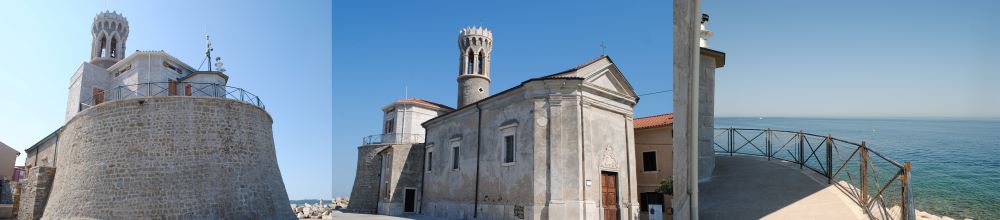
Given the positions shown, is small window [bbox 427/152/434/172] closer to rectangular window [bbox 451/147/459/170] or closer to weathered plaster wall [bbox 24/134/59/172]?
Answer: rectangular window [bbox 451/147/459/170]

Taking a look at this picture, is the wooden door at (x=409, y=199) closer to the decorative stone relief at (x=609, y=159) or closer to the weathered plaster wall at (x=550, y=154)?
the weathered plaster wall at (x=550, y=154)

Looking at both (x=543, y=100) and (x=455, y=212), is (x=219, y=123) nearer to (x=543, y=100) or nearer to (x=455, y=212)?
(x=455, y=212)

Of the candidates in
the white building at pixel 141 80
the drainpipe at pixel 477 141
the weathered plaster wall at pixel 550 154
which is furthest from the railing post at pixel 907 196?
the white building at pixel 141 80

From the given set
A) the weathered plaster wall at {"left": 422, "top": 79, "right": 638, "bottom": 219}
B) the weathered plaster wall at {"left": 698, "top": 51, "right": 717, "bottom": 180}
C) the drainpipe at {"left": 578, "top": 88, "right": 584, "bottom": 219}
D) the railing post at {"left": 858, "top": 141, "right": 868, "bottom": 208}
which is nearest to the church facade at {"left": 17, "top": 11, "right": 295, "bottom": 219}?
the weathered plaster wall at {"left": 422, "top": 79, "right": 638, "bottom": 219}

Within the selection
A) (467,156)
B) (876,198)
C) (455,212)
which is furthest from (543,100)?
(876,198)

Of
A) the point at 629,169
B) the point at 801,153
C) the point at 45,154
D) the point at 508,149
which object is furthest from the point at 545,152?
the point at 45,154

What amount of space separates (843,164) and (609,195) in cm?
899

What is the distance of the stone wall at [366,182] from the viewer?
32531 mm

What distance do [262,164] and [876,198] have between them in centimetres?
2036

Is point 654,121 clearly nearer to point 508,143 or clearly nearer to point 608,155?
point 608,155

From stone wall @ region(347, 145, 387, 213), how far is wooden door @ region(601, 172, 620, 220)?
16365 mm

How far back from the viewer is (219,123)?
72.2 ft

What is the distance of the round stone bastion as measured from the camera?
793 inches

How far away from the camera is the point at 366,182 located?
108 feet
